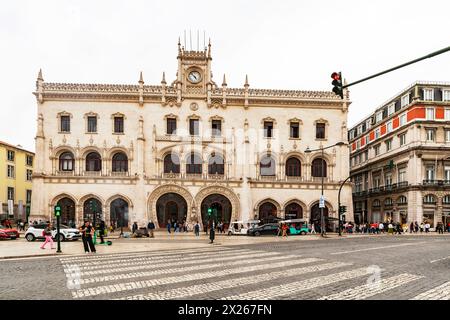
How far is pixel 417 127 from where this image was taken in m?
49.6

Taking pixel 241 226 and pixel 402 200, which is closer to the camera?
pixel 241 226

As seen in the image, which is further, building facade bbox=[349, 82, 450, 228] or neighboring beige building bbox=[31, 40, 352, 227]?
building facade bbox=[349, 82, 450, 228]

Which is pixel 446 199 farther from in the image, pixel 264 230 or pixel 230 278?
pixel 230 278

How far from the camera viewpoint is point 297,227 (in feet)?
130

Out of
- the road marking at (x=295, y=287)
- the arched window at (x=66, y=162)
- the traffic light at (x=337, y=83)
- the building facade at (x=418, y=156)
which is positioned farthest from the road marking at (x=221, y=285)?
the building facade at (x=418, y=156)

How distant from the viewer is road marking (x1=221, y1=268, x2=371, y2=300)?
9102 mm

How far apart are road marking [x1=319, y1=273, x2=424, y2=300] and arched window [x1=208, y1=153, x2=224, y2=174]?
31765 mm

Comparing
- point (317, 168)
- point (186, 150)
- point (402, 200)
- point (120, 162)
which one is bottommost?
point (402, 200)

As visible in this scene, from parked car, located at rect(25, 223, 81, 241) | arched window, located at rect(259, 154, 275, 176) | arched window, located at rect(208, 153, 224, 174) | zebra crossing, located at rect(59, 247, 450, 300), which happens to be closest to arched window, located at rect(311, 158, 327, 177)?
arched window, located at rect(259, 154, 275, 176)

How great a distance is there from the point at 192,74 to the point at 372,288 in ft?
119

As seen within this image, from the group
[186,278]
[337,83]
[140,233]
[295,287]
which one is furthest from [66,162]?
[295,287]

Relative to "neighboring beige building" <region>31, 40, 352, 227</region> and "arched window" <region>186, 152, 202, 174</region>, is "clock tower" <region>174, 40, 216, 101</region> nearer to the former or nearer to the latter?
"neighboring beige building" <region>31, 40, 352, 227</region>

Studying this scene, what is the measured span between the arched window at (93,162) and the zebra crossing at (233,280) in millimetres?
27122

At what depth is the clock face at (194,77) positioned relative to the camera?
143ft
